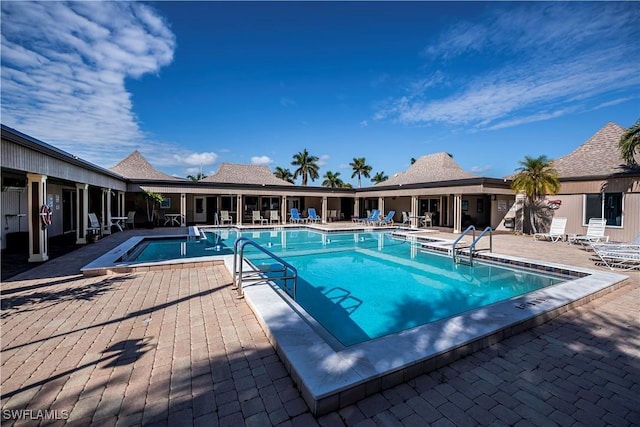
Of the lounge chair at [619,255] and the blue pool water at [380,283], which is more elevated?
the lounge chair at [619,255]

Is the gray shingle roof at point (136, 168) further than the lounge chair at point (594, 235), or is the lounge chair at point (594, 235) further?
the gray shingle roof at point (136, 168)

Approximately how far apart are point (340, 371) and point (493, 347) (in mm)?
1904

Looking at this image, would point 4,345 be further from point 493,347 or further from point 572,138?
point 572,138

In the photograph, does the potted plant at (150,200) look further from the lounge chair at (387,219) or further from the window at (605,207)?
the window at (605,207)

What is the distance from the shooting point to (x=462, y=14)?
9867mm

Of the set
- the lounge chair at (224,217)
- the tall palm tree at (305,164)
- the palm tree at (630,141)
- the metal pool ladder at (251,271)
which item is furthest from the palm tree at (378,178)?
the metal pool ladder at (251,271)

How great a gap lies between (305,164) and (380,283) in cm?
3565

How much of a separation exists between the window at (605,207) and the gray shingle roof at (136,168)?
22.6 m

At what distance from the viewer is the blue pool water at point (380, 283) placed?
16.5 feet

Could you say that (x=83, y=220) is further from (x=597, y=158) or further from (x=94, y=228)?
(x=597, y=158)

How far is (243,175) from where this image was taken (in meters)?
23.2

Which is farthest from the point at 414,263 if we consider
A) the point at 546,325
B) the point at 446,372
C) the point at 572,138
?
the point at 572,138

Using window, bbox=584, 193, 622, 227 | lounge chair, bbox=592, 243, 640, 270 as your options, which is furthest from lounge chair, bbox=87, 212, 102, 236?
window, bbox=584, 193, 622, 227

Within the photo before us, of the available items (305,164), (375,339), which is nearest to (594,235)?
(375,339)
